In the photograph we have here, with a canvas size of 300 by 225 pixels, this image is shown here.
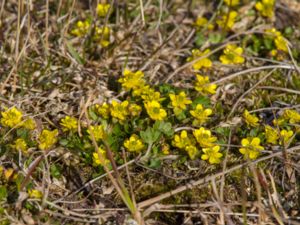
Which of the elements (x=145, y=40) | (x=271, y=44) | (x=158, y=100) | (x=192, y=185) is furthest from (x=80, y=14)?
(x=192, y=185)

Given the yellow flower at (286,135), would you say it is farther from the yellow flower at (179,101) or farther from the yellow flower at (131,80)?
the yellow flower at (131,80)

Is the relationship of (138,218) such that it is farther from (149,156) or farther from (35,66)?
(35,66)

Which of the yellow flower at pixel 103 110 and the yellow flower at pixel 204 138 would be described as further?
the yellow flower at pixel 103 110

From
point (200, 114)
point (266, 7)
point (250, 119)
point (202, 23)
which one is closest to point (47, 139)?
point (200, 114)

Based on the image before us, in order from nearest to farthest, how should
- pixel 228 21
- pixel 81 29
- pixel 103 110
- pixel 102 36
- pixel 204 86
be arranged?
pixel 103 110, pixel 204 86, pixel 102 36, pixel 81 29, pixel 228 21

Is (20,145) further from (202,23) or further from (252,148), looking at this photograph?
(202,23)

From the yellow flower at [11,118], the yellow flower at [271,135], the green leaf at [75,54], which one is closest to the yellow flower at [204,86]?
the yellow flower at [271,135]

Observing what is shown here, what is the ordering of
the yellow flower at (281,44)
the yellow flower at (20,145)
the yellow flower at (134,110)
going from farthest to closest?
the yellow flower at (281,44), the yellow flower at (134,110), the yellow flower at (20,145)
